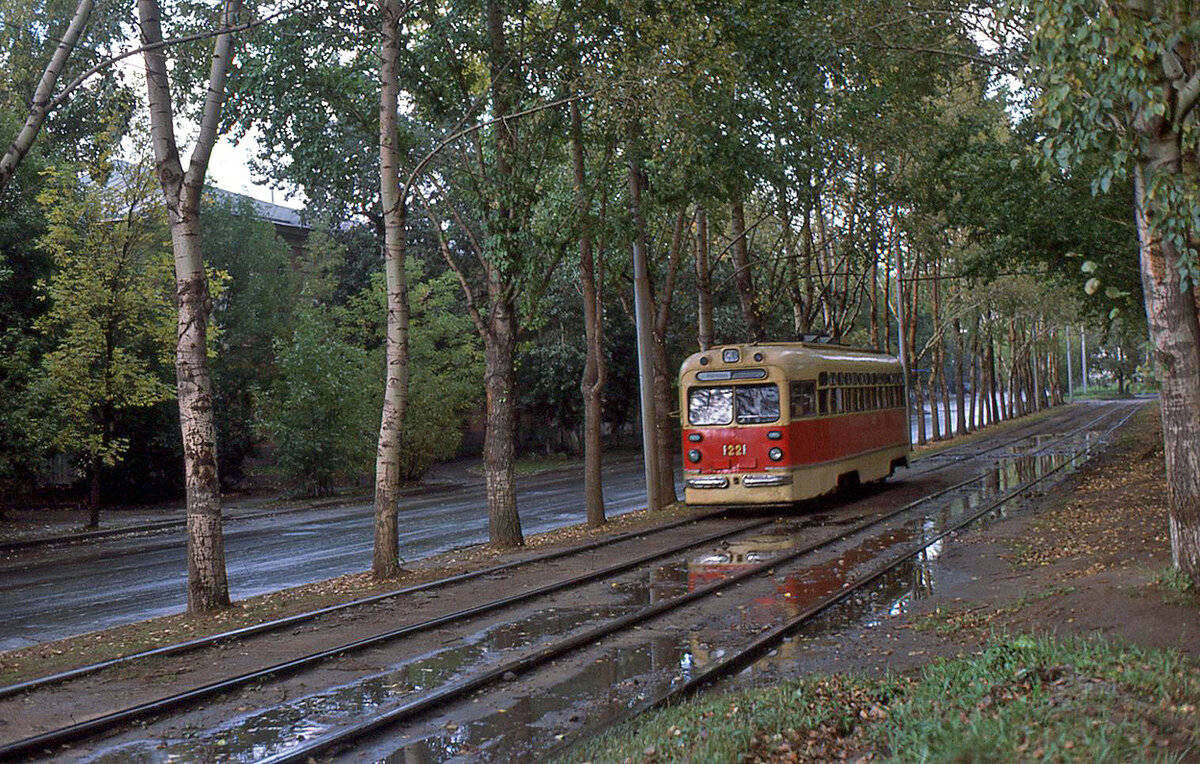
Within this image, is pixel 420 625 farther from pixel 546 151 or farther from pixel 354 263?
pixel 354 263

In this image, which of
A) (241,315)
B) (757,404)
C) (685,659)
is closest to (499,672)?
(685,659)

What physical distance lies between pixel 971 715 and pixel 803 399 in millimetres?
15044

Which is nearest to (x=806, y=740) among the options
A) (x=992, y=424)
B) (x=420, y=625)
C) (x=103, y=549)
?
(x=420, y=625)

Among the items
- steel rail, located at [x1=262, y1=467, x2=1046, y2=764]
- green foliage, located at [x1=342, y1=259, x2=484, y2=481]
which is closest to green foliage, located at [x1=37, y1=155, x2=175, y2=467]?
green foliage, located at [x1=342, y1=259, x2=484, y2=481]

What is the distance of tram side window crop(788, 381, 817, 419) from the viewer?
2050 cm

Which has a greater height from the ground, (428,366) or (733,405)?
(428,366)

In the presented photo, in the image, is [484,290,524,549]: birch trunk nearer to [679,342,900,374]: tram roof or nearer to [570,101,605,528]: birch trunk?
[570,101,605,528]: birch trunk

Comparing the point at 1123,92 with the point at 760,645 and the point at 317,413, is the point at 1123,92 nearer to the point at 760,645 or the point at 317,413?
the point at 760,645

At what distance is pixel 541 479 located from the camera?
4106 centimetres

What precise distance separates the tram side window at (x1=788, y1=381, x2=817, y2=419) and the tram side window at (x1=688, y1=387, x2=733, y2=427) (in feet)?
3.95

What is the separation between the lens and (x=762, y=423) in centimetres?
2050

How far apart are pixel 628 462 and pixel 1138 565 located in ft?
124

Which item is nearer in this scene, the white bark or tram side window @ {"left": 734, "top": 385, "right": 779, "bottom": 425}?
the white bark

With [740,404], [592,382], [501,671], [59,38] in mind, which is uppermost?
[59,38]
